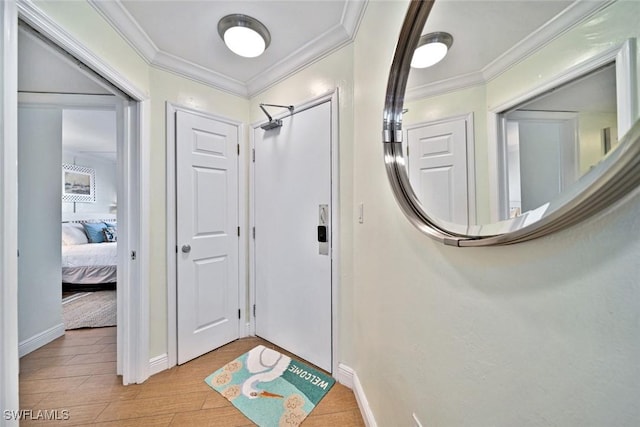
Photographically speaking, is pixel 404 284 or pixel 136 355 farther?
pixel 136 355

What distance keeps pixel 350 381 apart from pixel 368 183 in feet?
4.10

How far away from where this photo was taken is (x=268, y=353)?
189 centimetres

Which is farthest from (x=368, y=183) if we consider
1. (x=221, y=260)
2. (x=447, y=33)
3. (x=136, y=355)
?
(x=136, y=355)

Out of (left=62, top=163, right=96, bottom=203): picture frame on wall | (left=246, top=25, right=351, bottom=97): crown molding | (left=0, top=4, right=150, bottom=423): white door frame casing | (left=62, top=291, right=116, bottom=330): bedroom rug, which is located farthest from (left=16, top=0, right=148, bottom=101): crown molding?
(left=62, top=163, right=96, bottom=203): picture frame on wall

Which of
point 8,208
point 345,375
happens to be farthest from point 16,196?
point 345,375

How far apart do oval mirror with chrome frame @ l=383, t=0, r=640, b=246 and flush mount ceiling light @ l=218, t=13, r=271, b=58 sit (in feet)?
3.59

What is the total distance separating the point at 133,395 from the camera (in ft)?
4.89

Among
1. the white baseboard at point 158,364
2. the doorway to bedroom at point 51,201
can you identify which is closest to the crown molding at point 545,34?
the doorway to bedroom at point 51,201

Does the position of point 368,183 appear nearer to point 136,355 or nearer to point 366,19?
point 366,19

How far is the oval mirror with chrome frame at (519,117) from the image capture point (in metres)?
0.30

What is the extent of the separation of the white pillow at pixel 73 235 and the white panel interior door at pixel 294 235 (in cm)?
359

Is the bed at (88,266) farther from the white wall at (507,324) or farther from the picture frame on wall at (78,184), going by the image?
the white wall at (507,324)

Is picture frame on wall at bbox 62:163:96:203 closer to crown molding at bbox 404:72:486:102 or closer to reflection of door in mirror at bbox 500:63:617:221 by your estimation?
crown molding at bbox 404:72:486:102

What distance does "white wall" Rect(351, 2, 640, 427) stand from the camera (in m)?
0.33
